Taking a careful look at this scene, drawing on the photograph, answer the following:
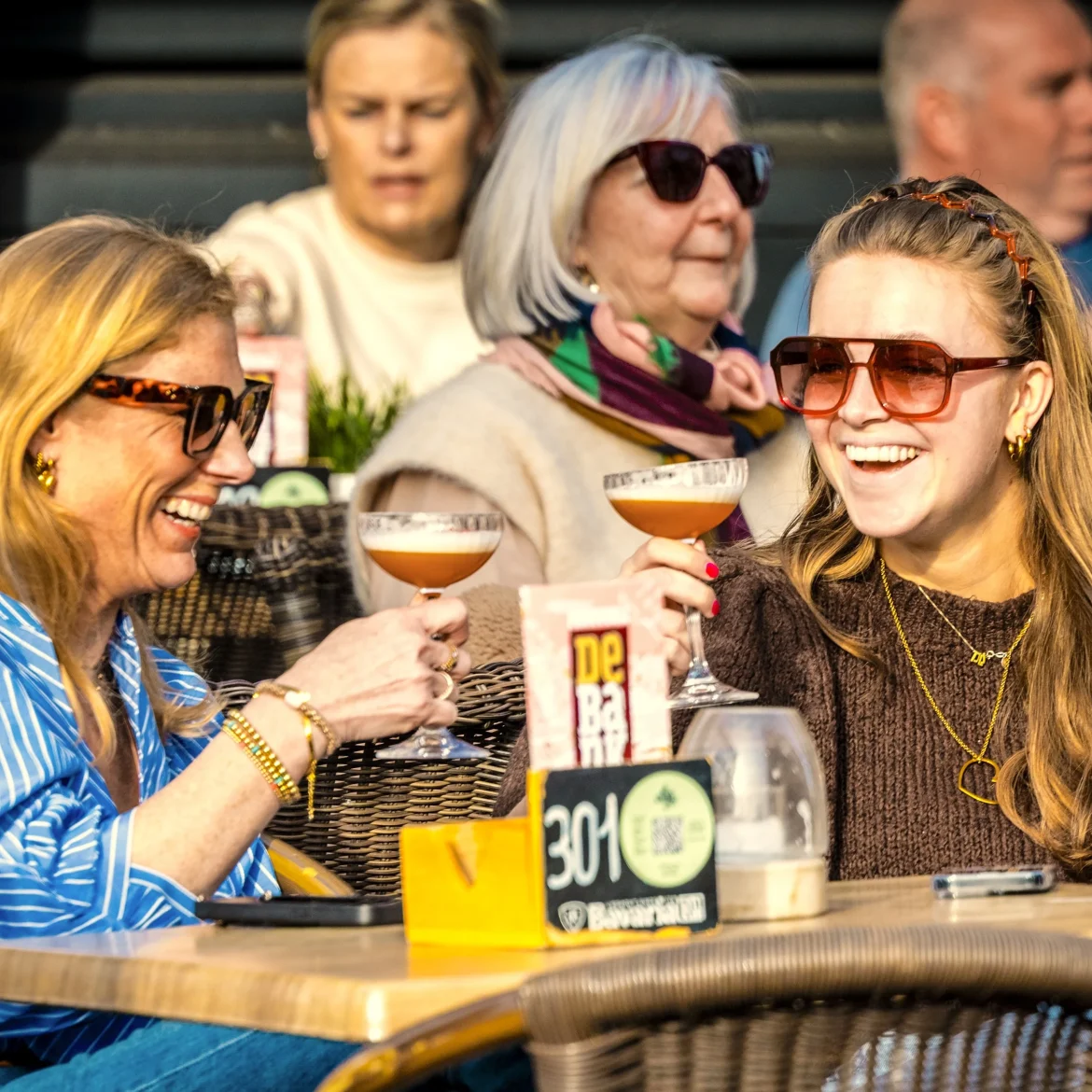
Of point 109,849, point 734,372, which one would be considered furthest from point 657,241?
point 109,849

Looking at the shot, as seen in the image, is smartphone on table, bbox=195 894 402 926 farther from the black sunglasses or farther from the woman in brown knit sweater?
the black sunglasses

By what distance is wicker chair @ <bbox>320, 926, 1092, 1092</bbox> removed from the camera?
4.39 ft

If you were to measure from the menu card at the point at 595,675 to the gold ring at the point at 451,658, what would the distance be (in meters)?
0.84

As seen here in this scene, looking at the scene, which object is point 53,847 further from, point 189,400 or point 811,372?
point 811,372

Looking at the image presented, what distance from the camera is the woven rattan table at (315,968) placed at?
161cm

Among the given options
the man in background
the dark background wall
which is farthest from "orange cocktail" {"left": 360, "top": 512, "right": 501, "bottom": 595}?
the dark background wall

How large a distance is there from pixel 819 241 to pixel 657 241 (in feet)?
4.94

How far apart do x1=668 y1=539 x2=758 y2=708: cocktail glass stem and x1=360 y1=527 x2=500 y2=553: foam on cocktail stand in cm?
53

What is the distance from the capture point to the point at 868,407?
9.00 ft

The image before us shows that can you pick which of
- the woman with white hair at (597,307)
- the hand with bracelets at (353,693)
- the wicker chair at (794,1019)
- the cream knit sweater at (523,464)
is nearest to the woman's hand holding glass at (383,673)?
the hand with bracelets at (353,693)

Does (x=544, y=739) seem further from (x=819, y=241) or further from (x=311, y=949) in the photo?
(x=819, y=241)

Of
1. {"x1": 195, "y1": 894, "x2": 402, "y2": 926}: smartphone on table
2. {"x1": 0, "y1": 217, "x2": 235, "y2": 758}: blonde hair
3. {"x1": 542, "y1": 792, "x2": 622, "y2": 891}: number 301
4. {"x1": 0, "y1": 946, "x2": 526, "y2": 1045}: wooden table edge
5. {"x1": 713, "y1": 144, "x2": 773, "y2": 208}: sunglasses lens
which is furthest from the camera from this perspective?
{"x1": 713, "y1": 144, "x2": 773, "y2": 208}: sunglasses lens

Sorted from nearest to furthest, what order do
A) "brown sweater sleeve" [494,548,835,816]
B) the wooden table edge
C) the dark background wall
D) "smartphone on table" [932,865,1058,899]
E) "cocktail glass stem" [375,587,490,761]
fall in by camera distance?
the wooden table edge < "smartphone on table" [932,865,1058,899] < "brown sweater sleeve" [494,548,835,816] < "cocktail glass stem" [375,587,490,761] < the dark background wall

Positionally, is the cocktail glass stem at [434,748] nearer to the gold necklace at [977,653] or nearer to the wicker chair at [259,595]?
the gold necklace at [977,653]
